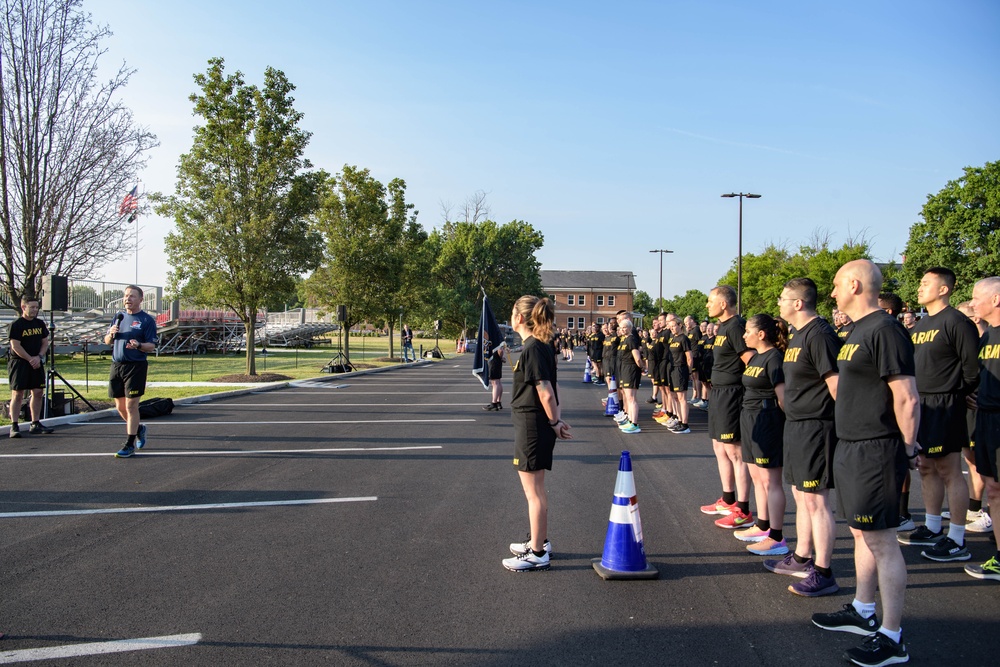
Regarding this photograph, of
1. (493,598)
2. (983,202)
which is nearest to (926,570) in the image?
(493,598)

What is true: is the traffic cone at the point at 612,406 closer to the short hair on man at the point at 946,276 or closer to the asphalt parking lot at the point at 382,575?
the asphalt parking lot at the point at 382,575

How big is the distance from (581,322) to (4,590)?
332 ft

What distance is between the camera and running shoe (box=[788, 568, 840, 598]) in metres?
4.23

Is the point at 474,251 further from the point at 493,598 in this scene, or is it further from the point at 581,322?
the point at 493,598

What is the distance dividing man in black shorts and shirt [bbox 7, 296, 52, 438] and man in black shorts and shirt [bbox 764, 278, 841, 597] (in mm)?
10048

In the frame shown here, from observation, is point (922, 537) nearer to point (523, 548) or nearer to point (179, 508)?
point (523, 548)

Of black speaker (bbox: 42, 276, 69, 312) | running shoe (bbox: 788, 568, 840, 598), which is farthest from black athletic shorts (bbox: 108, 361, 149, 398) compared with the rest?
running shoe (bbox: 788, 568, 840, 598)

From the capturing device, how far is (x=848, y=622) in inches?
147

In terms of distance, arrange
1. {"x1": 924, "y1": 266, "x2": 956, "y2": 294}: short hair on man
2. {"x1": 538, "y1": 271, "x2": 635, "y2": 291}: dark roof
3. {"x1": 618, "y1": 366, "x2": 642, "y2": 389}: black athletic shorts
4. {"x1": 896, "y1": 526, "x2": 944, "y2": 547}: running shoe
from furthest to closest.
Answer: {"x1": 538, "y1": 271, "x2": 635, "y2": 291}: dark roof → {"x1": 618, "y1": 366, "x2": 642, "y2": 389}: black athletic shorts → {"x1": 896, "y1": 526, "x2": 944, "y2": 547}: running shoe → {"x1": 924, "y1": 266, "x2": 956, "y2": 294}: short hair on man

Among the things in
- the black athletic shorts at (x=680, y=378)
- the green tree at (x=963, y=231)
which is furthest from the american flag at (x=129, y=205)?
the green tree at (x=963, y=231)

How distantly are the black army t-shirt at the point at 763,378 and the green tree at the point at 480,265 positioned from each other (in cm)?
5895

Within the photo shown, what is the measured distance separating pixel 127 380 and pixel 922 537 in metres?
8.73

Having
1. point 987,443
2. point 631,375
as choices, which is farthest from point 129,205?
point 987,443

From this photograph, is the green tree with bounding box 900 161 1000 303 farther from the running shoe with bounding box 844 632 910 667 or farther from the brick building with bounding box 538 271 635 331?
the brick building with bounding box 538 271 635 331
